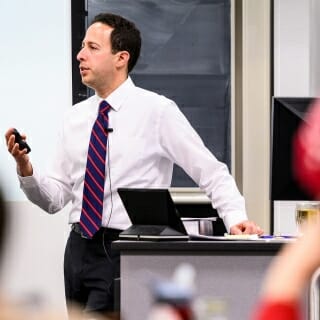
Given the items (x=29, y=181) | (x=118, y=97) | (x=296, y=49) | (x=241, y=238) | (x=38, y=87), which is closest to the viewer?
(x=241, y=238)

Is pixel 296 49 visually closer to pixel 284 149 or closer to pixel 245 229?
pixel 245 229

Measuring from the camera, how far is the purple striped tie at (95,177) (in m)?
2.96

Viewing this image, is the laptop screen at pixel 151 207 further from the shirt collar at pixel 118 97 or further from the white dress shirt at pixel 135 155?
the shirt collar at pixel 118 97

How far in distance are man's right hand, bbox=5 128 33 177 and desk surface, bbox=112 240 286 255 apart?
544 millimetres

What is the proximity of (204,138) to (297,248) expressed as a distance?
4219mm

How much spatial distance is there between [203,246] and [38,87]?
2.30 m

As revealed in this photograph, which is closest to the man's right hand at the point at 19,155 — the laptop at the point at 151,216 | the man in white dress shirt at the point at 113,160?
the man in white dress shirt at the point at 113,160

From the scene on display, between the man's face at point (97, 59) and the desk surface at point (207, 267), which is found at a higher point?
the man's face at point (97, 59)

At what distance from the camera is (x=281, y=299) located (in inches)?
14.4

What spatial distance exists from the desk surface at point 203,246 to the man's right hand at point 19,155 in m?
0.54

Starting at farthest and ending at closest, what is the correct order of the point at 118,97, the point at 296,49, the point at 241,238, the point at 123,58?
the point at 296,49
the point at 123,58
the point at 118,97
the point at 241,238

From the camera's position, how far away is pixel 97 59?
3223 mm

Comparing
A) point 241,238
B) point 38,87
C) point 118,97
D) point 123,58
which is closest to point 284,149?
point 241,238

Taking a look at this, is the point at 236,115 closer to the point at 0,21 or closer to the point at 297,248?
the point at 0,21
